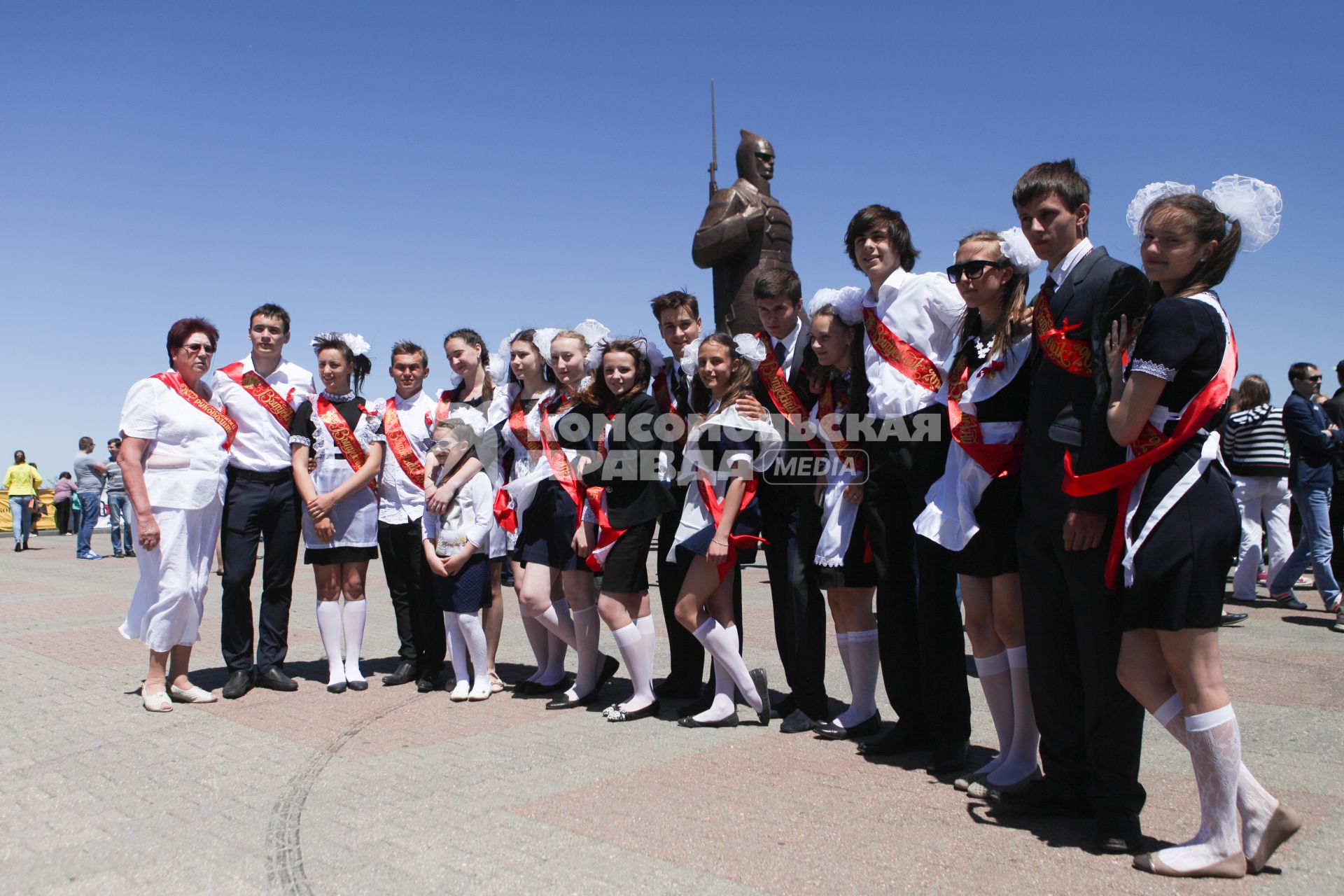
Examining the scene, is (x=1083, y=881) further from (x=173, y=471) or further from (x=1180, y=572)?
(x=173, y=471)

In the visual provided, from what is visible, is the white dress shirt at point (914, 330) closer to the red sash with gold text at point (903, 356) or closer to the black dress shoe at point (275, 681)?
the red sash with gold text at point (903, 356)

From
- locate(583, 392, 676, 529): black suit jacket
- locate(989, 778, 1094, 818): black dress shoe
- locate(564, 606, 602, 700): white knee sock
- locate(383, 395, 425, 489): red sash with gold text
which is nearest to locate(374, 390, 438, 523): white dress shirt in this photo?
locate(383, 395, 425, 489): red sash with gold text

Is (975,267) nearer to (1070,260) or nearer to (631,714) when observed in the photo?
(1070,260)

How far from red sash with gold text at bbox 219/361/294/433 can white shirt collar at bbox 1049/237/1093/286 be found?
422 cm

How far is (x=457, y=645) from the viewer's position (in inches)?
212

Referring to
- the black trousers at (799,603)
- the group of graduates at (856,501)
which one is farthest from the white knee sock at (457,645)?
the black trousers at (799,603)

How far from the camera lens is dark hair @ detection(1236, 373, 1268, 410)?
8719mm

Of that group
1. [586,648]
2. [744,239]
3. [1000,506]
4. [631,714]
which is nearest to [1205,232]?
[1000,506]

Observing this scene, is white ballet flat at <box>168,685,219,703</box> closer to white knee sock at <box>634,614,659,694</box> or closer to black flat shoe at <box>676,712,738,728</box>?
white knee sock at <box>634,614,659,694</box>

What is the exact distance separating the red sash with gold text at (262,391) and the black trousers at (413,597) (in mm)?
827

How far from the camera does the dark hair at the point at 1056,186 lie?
3.10 metres

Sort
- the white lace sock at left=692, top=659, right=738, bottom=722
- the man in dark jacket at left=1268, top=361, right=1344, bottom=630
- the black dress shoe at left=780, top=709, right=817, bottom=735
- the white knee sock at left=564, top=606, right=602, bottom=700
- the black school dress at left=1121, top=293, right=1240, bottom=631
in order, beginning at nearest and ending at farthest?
the black school dress at left=1121, top=293, right=1240, bottom=631, the black dress shoe at left=780, top=709, right=817, bottom=735, the white lace sock at left=692, top=659, right=738, bottom=722, the white knee sock at left=564, top=606, right=602, bottom=700, the man in dark jacket at left=1268, top=361, right=1344, bottom=630

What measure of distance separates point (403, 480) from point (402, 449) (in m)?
0.18

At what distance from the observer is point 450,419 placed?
5578 millimetres
